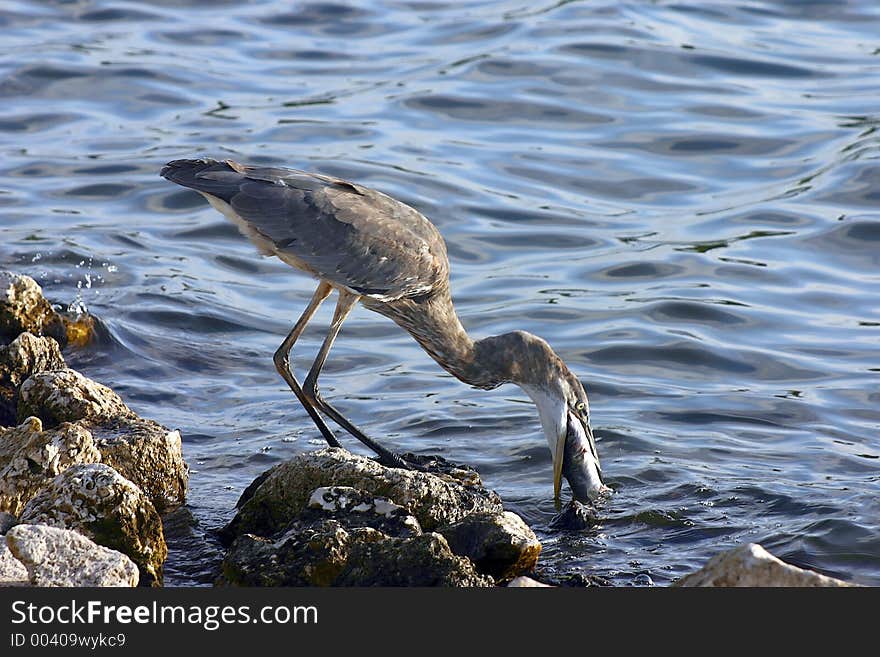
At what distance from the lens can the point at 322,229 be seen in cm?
722

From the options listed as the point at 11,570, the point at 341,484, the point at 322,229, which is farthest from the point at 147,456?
the point at 322,229

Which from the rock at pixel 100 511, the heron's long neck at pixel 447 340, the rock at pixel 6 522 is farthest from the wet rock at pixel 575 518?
the rock at pixel 6 522

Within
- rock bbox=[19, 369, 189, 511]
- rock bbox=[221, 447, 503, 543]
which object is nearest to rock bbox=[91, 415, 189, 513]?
rock bbox=[19, 369, 189, 511]

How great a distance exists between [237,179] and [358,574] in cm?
288

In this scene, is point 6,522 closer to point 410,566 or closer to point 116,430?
point 116,430

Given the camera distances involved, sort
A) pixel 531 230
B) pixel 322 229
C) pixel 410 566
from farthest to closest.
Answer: pixel 531 230 < pixel 322 229 < pixel 410 566

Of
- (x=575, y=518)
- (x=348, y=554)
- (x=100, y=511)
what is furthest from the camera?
(x=575, y=518)

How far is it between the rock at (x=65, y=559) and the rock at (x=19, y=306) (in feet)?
10.1

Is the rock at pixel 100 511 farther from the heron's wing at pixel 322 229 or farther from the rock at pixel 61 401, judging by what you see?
the heron's wing at pixel 322 229

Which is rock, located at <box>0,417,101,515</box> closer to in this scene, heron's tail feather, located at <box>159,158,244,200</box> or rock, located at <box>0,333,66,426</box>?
rock, located at <box>0,333,66,426</box>

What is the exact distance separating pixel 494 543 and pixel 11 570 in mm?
1892

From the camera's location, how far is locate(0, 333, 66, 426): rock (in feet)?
23.2

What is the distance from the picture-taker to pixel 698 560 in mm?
6273

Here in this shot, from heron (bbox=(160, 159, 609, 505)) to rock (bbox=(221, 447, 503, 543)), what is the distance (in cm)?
120
